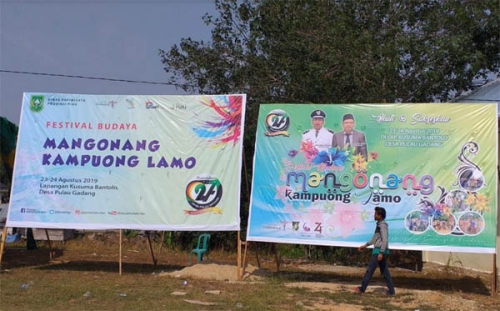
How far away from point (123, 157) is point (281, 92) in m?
7.23

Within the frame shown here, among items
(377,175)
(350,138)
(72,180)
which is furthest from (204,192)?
(377,175)

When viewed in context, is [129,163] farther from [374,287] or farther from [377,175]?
[374,287]

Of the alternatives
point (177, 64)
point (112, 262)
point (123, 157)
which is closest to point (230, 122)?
point (123, 157)

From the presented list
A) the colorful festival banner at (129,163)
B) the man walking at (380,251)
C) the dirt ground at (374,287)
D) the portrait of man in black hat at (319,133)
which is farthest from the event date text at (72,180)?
the man walking at (380,251)

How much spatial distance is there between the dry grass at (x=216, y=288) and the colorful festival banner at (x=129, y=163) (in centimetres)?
118

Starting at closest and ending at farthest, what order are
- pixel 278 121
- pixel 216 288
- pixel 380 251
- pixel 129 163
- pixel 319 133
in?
pixel 380 251 < pixel 216 288 < pixel 319 133 < pixel 278 121 < pixel 129 163

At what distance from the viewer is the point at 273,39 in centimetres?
1830

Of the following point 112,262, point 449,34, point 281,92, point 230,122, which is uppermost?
point 449,34

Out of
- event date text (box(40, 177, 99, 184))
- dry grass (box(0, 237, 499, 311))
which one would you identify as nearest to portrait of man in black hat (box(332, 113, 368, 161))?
dry grass (box(0, 237, 499, 311))

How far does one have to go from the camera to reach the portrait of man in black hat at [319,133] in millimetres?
11500

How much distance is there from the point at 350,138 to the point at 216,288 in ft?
12.2

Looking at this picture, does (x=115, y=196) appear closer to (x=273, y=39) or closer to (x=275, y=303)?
(x=275, y=303)

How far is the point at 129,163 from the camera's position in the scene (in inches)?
479

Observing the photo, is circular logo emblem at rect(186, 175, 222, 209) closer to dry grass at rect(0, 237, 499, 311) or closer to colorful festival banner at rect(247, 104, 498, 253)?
colorful festival banner at rect(247, 104, 498, 253)
